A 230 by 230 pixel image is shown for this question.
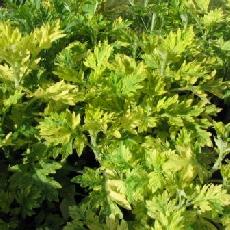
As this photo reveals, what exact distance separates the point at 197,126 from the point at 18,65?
104 centimetres

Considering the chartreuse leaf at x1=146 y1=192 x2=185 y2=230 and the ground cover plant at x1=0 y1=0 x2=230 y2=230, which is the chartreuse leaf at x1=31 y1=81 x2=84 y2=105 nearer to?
the ground cover plant at x1=0 y1=0 x2=230 y2=230

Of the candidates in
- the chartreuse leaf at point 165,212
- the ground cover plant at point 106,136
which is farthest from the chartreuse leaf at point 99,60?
the chartreuse leaf at point 165,212

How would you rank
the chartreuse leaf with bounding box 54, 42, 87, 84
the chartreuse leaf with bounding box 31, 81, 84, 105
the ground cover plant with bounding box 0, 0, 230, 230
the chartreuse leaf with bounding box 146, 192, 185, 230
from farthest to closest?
the chartreuse leaf with bounding box 54, 42, 87, 84 < the chartreuse leaf with bounding box 31, 81, 84, 105 < the ground cover plant with bounding box 0, 0, 230, 230 < the chartreuse leaf with bounding box 146, 192, 185, 230

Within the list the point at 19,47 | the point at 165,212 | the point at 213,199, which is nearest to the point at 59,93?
the point at 19,47

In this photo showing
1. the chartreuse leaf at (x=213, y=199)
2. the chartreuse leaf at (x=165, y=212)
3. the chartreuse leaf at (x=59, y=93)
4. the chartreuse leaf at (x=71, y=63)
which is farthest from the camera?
the chartreuse leaf at (x=71, y=63)

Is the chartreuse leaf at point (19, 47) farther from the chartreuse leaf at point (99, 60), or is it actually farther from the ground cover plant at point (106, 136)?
the chartreuse leaf at point (99, 60)

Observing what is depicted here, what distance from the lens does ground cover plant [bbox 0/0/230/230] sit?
2207 millimetres

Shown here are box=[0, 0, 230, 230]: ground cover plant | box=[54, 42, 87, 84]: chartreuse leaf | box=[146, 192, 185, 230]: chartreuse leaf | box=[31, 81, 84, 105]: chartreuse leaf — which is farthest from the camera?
box=[54, 42, 87, 84]: chartreuse leaf

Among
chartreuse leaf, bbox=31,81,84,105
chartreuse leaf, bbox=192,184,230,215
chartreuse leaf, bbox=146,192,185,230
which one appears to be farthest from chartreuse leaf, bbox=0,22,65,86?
chartreuse leaf, bbox=192,184,230,215

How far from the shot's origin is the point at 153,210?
2.11 meters

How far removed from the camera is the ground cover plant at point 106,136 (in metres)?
2.21

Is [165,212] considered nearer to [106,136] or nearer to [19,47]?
[106,136]

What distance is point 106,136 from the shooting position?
2.45 m

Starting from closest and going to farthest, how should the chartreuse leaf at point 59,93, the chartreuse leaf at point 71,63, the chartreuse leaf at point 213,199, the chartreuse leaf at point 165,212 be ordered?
the chartreuse leaf at point 165,212 → the chartreuse leaf at point 213,199 → the chartreuse leaf at point 59,93 → the chartreuse leaf at point 71,63
